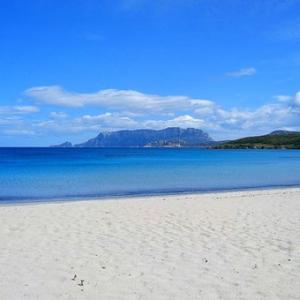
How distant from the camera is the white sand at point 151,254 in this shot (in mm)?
7578

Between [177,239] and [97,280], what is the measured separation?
13.2 ft

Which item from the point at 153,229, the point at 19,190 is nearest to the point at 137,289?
the point at 153,229

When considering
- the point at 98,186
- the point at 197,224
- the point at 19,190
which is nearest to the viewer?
Result: the point at 197,224

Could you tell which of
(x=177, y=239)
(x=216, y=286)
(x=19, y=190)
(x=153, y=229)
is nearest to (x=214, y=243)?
(x=177, y=239)

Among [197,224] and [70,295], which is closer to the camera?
[70,295]

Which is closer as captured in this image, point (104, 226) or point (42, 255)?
point (42, 255)

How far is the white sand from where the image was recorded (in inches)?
298

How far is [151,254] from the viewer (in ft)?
32.9

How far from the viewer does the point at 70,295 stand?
23.9 feet

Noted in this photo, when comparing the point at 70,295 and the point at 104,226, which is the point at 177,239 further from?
the point at 70,295

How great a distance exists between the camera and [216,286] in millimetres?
7719

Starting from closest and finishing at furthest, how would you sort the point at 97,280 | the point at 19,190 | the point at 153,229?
the point at 97,280, the point at 153,229, the point at 19,190

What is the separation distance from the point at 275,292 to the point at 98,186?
2603 cm

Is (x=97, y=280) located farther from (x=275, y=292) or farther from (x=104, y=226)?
(x=104, y=226)
